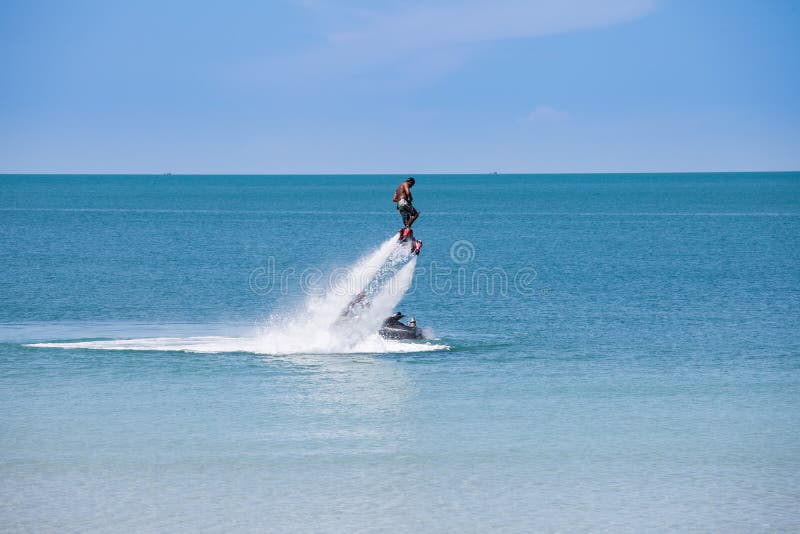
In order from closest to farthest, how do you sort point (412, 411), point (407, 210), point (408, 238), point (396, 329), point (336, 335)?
point (412, 411), point (407, 210), point (408, 238), point (336, 335), point (396, 329)

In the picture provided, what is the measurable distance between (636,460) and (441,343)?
17887 millimetres

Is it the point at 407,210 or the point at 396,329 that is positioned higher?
the point at 396,329

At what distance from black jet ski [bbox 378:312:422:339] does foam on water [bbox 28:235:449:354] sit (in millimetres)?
287

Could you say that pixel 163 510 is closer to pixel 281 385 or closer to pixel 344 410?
pixel 344 410

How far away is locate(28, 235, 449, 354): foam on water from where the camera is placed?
40781mm

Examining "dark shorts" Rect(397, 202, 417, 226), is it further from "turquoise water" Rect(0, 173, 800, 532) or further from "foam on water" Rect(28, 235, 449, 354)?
"turquoise water" Rect(0, 173, 800, 532)

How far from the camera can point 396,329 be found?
42781mm

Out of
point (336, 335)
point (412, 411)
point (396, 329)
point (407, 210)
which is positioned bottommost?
point (412, 411)

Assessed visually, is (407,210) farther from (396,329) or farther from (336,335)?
(396,329)

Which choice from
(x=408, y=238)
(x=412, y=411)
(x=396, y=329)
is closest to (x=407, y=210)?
(x=408, y=238)

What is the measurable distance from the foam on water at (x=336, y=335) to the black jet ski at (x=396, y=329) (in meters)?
0.29

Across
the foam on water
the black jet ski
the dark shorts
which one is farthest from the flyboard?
the black jet ski

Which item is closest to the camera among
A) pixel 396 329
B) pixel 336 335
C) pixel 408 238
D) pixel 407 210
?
pixel 407 210

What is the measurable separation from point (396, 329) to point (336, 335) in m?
2.76
